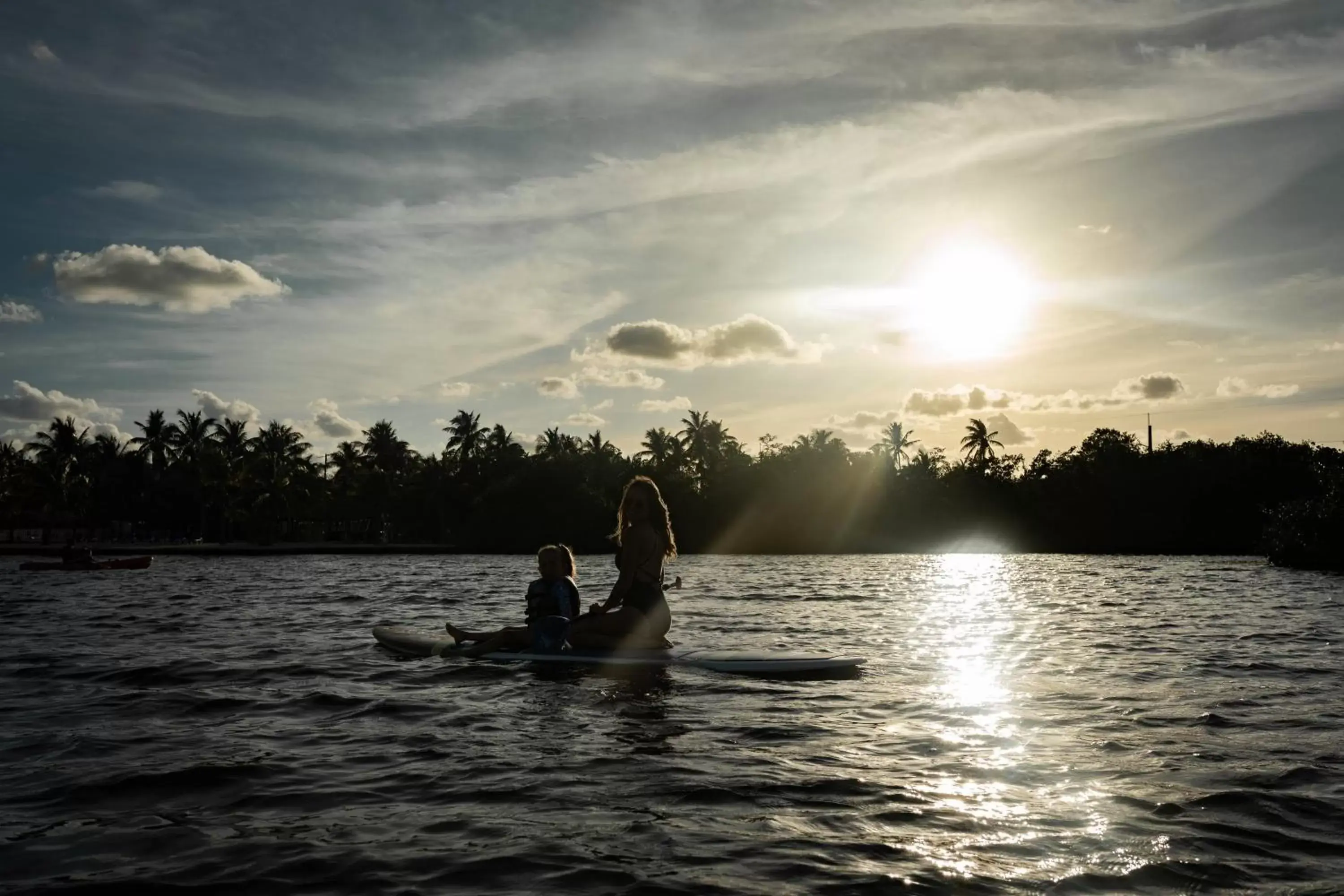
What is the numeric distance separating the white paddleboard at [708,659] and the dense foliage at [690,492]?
70968 millimetres

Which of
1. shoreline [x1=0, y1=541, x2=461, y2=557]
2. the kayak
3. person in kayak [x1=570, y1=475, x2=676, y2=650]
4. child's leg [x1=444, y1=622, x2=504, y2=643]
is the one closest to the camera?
person in kayak [x1=570, y1=475, x2=676, y2=650]

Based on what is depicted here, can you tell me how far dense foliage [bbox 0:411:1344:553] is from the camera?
85.1 meters

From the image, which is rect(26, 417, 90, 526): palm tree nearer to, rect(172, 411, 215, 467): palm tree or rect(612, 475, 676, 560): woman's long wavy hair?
rect(172, 411, 215, 467): palm tree

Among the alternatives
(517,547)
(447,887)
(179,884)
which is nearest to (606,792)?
(447,887)

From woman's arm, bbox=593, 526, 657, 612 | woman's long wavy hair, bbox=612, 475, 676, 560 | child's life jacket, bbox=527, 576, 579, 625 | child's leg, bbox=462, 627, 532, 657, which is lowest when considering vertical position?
child's leg, bbox=462, 627, 532, 657

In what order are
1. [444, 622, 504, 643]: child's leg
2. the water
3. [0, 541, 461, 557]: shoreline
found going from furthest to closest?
[0, 541, 461, 557]: shoreline
[444, 622, 504, 643]: child's leg
the water

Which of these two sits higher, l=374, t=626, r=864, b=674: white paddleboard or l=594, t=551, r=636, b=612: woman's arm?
l=594, t=551, r=636, b=612: woman's arm

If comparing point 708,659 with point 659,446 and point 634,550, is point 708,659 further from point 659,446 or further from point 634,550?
point 659,446

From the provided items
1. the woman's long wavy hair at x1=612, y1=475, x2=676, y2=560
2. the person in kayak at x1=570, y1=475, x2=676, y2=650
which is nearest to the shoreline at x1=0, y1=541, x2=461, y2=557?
the person in kayak at x1=570, y1=475, x2=676, y2=650

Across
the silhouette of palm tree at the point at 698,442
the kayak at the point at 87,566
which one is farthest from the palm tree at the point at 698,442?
the kayak at the point at 87,566

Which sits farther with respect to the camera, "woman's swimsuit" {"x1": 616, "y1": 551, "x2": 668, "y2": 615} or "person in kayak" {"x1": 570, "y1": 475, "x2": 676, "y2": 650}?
"woman's swimsuit" {"x1": 616, "y1": 551, "x2": 668, "y2": 615}

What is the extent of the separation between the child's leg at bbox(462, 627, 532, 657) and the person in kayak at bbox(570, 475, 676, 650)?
678mm

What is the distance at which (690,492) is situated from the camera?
8912cm

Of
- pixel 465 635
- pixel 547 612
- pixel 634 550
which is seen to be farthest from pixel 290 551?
pixel 634 550
